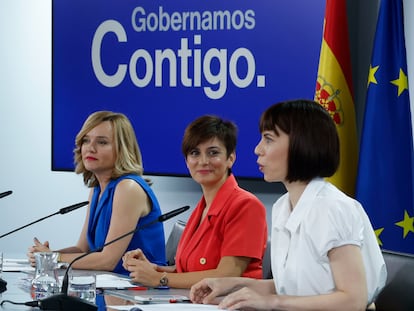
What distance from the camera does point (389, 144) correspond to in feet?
13.4

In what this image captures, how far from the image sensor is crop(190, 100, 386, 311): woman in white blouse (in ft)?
7.95

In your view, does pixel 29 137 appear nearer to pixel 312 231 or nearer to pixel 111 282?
pixel 111 282

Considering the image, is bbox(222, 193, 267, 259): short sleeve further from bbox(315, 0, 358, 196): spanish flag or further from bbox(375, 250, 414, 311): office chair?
bbox(315, 0, 358, 196): spanish flag

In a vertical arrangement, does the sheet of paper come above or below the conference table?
below

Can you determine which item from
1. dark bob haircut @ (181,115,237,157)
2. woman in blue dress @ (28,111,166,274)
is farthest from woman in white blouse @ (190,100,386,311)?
woman in blue dress @ (28,111,166,274)

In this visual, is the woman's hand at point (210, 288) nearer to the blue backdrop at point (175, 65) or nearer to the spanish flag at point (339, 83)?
the spanish flag at point (339, 83)

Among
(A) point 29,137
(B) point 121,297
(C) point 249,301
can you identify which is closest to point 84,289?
(B) point 121,297

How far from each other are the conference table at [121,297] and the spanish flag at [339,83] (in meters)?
1.55

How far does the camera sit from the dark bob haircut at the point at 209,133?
352 centimetres

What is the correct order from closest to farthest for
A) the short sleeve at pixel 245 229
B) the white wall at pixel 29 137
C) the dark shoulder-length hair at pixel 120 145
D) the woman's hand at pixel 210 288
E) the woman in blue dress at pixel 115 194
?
1. the woman's hand at pixel 210 288
2. the short sleeve at pixel 245 229
3. the woman in blue dress at pixel 115 194
4. the dark shoulder-length hair at pixel 120 145
5. the white wall at pixel 29 137

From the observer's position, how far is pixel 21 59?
6.12 m

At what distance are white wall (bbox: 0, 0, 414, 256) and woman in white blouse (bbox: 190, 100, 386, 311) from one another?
3.45m

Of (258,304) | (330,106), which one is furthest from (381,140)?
(258,304)

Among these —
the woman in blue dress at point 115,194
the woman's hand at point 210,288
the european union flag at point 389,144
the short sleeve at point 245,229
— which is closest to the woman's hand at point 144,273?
the short sleeve at point 245,229
